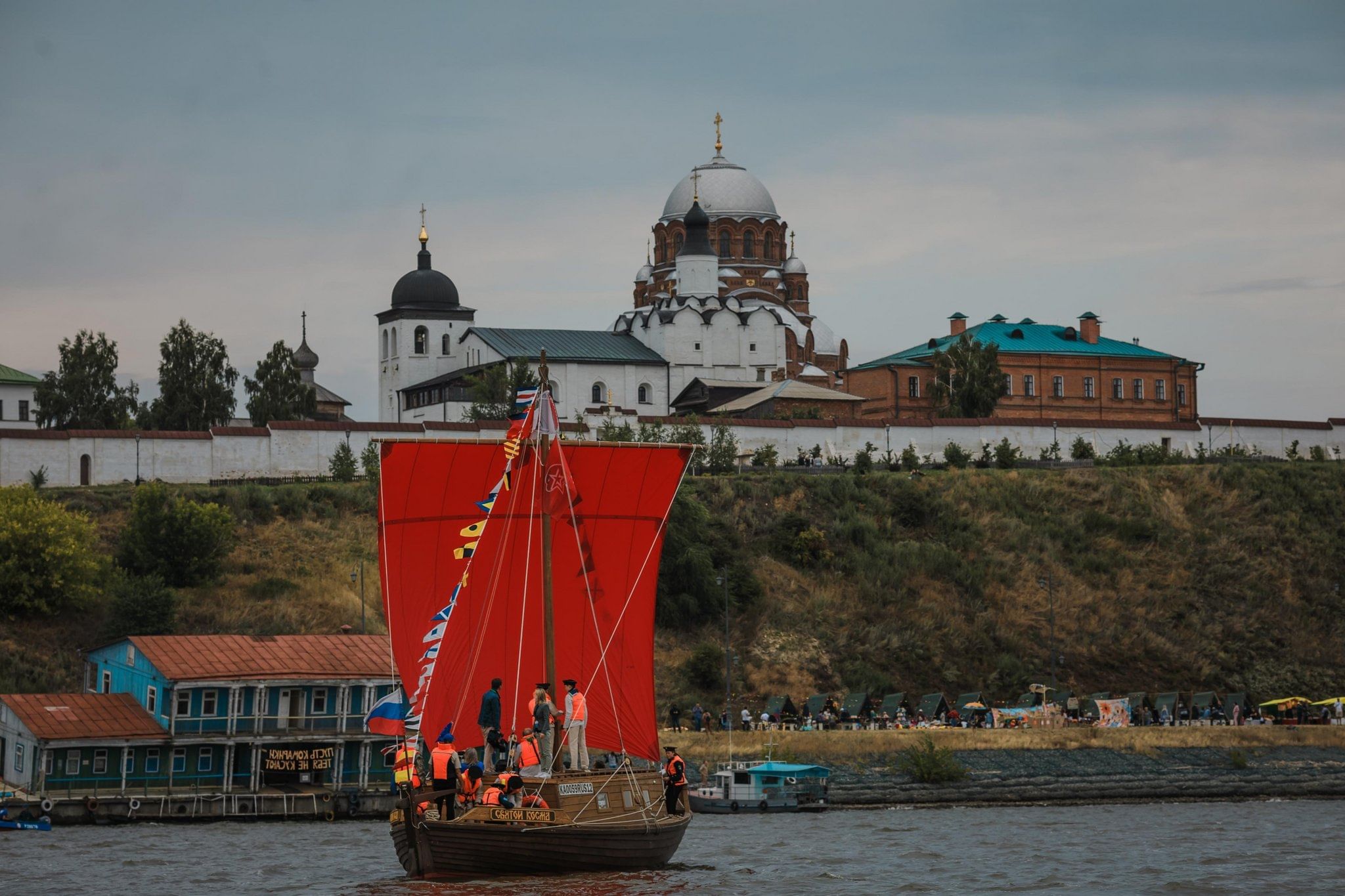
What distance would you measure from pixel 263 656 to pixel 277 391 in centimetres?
4172

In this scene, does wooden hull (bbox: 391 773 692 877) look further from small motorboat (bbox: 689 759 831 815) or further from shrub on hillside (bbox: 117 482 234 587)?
shrub on hillside (bbox: 117 482 234 587)

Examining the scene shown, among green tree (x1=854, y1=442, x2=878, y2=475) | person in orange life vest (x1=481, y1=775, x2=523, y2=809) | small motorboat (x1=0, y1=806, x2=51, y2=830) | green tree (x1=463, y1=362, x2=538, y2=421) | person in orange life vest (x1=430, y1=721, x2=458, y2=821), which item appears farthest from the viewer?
green tree (x1=463, y1=362, x2=538, y2=421)

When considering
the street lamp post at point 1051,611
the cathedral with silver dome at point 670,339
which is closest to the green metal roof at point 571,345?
the cathedral with silver dome at point 670,339

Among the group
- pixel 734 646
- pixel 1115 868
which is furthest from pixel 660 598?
pixel 1115 868

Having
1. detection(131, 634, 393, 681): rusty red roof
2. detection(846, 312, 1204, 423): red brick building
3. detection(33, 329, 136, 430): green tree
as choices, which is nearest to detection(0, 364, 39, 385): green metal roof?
detection(33, 329, 136, 430): green tree

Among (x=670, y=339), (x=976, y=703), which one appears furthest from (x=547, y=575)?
(x=670, y=339)

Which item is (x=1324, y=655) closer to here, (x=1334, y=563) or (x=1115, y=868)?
(x=1334, y=563)

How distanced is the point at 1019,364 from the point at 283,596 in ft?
147

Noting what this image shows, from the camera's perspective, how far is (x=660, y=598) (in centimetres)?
6216

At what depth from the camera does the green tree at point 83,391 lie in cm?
8450

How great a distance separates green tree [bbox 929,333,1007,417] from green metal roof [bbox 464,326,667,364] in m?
13.8

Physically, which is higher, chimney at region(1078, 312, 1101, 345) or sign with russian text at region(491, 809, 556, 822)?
Answer: chimney at region(1078, 312, 1101, 345)

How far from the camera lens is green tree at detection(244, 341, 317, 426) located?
86.1 meters

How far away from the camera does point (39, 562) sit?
2186 inches
